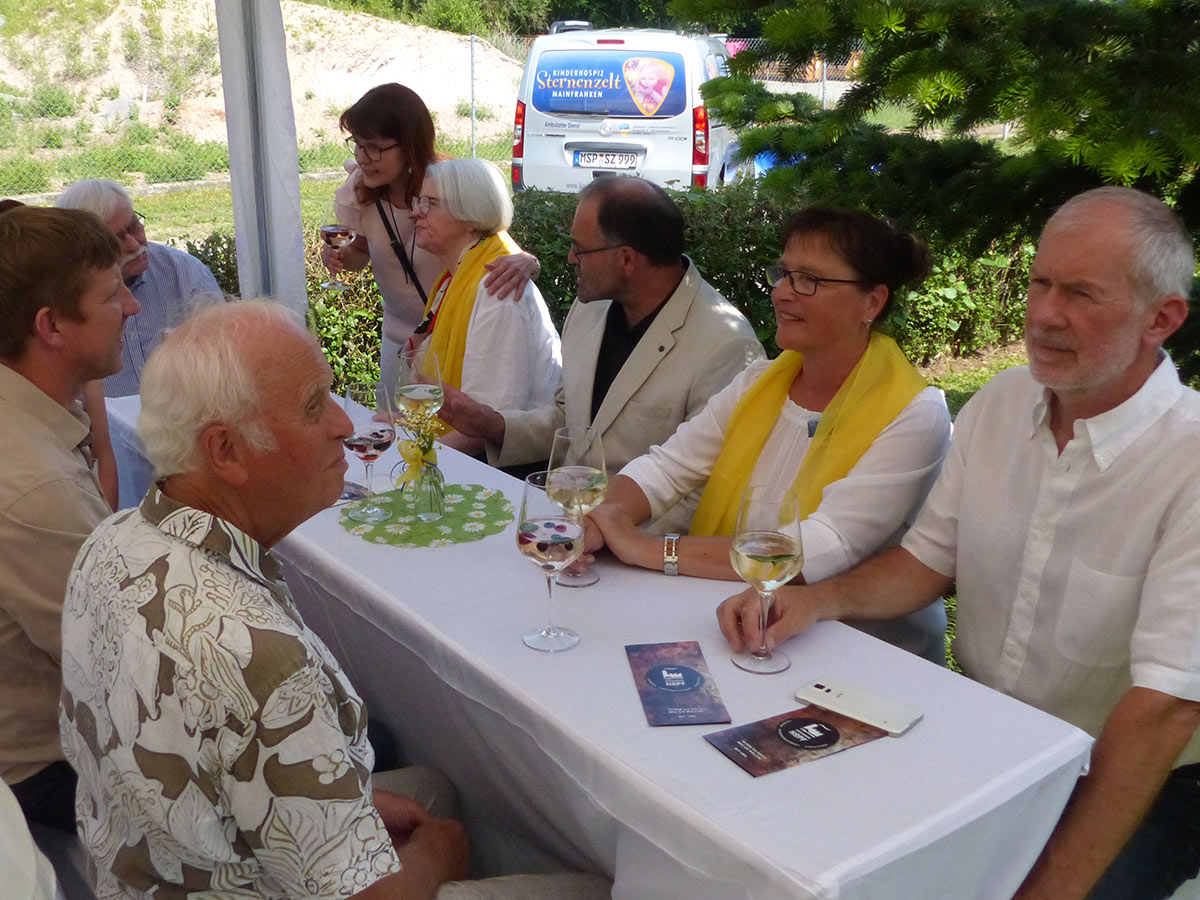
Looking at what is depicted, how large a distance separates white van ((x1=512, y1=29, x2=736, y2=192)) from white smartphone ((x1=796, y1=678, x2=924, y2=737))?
9382mm

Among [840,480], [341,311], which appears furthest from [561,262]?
[840,480]

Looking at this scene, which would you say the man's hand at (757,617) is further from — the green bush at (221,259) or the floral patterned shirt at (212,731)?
the green bush at (221,259)

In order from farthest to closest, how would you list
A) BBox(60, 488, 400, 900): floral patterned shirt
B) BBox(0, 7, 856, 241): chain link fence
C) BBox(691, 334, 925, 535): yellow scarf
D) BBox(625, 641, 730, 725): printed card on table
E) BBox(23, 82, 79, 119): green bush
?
BBox(23, 82, 79, 119): green bush < BBox(0, 7, 856, 241): chain link fence < BBox(691, 334, 925, 535): yellow scarf < BBox(625, 641, 730, 725): printed card on table < BBox(60, 488, 400, 900): floral patterned shirt

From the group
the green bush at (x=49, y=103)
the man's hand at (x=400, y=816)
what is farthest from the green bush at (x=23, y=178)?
the man's hand at (x=400, y=816)

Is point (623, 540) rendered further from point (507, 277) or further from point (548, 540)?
point (507, 277)

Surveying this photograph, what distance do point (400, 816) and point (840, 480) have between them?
47.8 inches

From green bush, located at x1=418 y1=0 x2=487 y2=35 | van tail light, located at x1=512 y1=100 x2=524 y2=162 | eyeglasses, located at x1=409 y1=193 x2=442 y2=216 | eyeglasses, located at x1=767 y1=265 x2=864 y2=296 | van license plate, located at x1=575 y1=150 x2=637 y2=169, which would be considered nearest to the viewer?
eyeglasses, located at x1=767 y1=265 x2=864 y2=296

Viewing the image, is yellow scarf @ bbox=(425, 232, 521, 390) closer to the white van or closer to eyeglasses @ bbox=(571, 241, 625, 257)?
eyeglasses @ bbox=(571, 241, 625, 257)

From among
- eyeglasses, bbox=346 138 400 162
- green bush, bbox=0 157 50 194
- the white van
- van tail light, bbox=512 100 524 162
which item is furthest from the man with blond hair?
green bush, bbox=0 157 50 194

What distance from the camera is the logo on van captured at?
10.7 metres

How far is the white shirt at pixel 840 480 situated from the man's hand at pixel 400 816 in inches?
37.8

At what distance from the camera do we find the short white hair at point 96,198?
150 inches

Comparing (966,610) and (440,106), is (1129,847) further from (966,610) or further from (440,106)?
(440,106)

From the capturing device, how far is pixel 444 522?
2.46m
